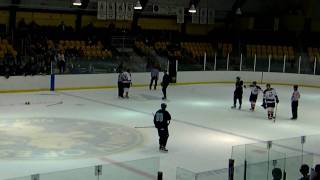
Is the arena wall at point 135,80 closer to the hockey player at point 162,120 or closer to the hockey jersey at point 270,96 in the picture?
the hockey jersey at point 270,96

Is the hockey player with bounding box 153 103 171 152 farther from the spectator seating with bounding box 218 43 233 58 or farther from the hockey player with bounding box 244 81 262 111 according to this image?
the spectator seating with bounding box 218 43 233 58

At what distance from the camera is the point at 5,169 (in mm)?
10305

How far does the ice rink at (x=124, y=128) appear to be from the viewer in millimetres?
11305

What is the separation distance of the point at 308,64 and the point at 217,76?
4679 millimetres

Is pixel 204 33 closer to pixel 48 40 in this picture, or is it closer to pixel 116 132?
pixel 48 40

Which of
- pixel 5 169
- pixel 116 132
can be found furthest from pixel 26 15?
pixel 5 169

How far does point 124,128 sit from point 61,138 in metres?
2.09

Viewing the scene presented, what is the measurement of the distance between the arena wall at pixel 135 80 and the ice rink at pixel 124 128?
856mm

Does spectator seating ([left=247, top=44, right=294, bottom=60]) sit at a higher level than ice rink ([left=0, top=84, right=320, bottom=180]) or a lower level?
higher

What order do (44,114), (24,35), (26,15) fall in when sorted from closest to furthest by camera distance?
(44,114) → (24,35) → (26,15)

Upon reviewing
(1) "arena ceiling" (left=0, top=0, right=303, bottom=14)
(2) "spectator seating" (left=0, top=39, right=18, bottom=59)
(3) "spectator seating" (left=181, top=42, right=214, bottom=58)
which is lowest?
(2) "spectator seating" (left=0, top=39, right=18, bottom=59)

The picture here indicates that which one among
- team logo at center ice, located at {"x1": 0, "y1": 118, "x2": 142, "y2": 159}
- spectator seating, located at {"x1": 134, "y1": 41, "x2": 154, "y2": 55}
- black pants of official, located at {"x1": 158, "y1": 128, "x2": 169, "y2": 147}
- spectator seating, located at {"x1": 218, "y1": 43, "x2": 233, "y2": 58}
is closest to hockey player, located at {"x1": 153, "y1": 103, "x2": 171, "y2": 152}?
black pants of official, located at {"x1": 158, "y1": 128, "x2": 169, "y2": 147}

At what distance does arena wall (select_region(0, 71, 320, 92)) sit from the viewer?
21797 millimetres

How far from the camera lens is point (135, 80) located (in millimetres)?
25281
